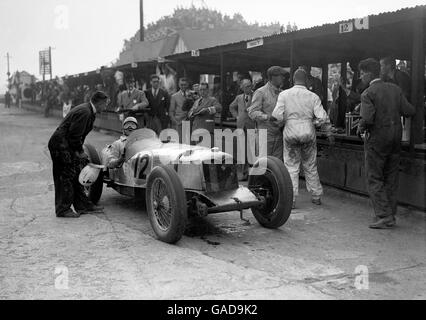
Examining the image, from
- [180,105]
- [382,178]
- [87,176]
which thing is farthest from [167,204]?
[180,105]

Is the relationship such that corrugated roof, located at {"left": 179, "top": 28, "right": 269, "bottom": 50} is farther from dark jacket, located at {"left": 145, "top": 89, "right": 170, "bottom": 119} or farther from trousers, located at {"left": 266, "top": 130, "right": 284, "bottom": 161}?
trousers, located at {"left": 266, "top": 130, "right": 284, "bottom": 161}

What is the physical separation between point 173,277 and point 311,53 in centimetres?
782

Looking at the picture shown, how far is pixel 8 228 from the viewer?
19.4 feet

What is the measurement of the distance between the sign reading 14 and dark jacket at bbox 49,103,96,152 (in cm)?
375

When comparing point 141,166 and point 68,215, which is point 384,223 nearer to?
point 141,166

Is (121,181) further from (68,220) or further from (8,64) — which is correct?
(8,64)

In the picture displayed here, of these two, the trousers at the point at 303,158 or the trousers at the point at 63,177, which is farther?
the trousers at the point at 303,158

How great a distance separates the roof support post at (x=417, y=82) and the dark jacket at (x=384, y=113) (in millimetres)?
776

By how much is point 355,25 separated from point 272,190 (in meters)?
2.84

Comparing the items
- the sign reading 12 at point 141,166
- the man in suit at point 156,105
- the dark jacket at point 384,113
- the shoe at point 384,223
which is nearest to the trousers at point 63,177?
the sign reading 12 at point 141,166

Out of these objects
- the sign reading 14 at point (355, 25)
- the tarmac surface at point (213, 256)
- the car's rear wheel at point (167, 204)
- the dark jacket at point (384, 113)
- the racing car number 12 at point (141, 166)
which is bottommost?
the tarmac surface at point (213, 256)

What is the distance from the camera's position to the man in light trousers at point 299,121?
6922 mm

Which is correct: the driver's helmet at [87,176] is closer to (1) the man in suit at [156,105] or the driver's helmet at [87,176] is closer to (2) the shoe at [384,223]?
(2) the shoe at [384,223]

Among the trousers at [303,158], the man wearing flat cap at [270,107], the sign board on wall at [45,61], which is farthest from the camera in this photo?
the sign board on wall at [45,61]
